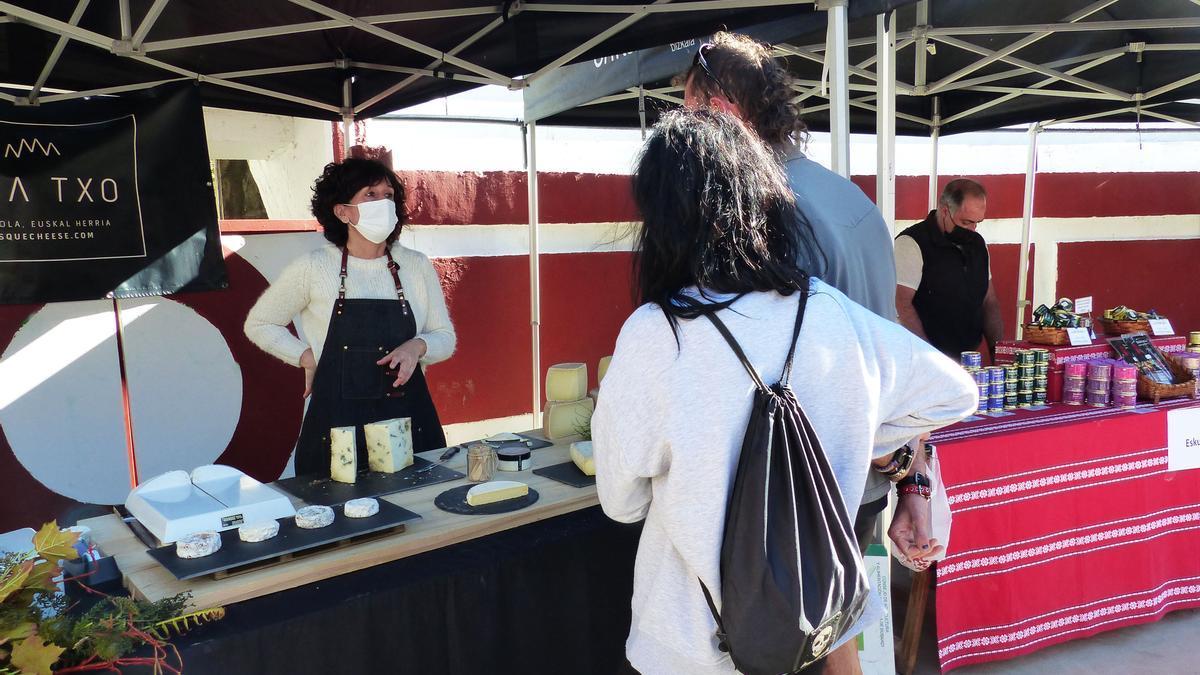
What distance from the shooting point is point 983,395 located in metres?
2.98

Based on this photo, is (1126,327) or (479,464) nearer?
(479,464)

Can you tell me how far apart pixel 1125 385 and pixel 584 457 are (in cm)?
225

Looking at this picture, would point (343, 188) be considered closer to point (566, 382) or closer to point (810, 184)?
point (566, 382)

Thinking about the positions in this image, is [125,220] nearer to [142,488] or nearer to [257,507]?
[142,488]

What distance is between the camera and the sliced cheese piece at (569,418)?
2469 millimetres

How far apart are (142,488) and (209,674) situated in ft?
2.07

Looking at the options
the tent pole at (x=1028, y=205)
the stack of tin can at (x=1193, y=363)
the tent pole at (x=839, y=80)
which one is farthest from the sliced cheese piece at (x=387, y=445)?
the tent pole at (x=1028, y=205)

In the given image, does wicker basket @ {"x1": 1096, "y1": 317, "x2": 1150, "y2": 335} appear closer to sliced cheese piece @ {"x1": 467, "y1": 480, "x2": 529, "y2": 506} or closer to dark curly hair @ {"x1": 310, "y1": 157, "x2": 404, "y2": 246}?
sliced cheese piece @ {"x1": 467, "y1": 480, "x2": 529, "y2": 506}

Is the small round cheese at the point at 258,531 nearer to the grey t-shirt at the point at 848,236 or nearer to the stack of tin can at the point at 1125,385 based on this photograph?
the grey t-shirt at the point at 848,236

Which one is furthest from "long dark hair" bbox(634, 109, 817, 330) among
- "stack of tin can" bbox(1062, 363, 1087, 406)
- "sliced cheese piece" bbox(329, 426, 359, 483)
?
"stack of tin can" bbox(1062, 363, 1087, 406)

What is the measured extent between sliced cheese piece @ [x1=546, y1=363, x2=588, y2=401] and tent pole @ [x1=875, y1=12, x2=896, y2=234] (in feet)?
3.60

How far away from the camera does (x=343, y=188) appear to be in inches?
106

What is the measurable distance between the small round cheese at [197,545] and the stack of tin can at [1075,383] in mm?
3035

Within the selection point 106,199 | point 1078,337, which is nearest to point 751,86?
point 1078,337
